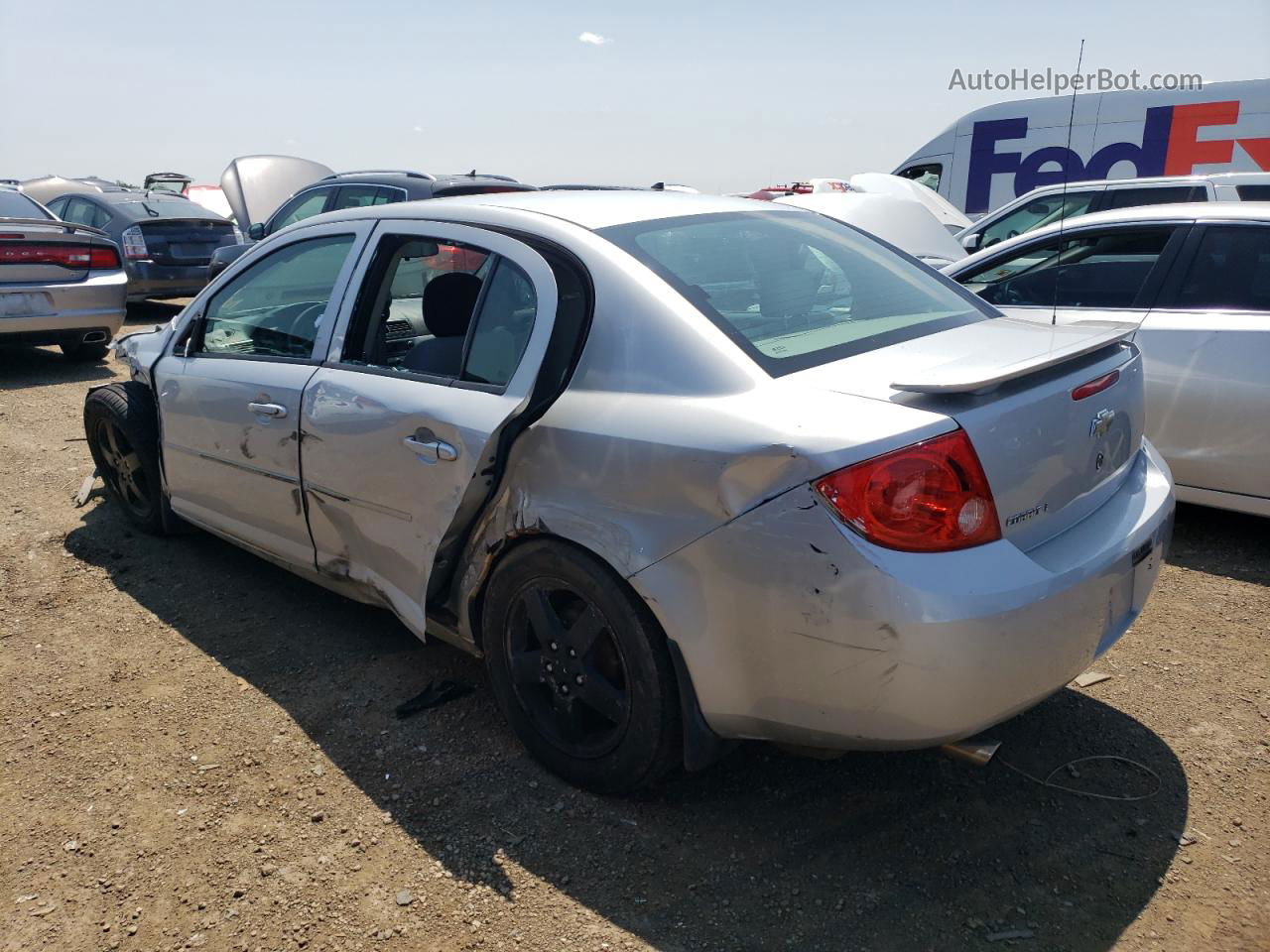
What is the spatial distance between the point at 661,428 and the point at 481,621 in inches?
36.4

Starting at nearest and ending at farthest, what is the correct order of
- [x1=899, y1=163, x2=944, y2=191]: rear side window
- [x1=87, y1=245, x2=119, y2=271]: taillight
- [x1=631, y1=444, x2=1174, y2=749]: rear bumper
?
1. [x1=631, y1=444, x2=1174, y2=749]: rear bumper
2. [x1=87, y1=245, x2=119, y2=271]: taillight
3. [x1=899, y1=163, x2=944, y2=191]: rear side window

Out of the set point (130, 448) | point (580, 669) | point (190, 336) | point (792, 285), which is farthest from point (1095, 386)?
point (130, 448)

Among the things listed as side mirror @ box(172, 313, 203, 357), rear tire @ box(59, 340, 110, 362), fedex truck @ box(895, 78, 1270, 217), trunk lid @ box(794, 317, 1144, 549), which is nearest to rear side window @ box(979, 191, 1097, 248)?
fedex truck @ box(895, 78, 1270, 217)

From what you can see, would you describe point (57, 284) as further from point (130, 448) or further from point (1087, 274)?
point (1087, 274)

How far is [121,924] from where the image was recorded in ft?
7.80

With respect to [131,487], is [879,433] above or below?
above

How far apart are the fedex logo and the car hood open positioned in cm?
932

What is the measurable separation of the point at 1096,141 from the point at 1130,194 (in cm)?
584

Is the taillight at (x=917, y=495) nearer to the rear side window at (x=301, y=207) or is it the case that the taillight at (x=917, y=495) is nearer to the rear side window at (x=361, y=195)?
the rear side window at (x=361, y=195)

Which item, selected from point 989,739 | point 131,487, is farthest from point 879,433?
point 131,487

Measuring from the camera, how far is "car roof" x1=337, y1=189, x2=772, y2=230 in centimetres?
298

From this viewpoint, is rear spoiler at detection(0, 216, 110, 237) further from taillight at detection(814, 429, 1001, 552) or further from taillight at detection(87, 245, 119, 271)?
taillight at detection(814, 429, 1001, 552)

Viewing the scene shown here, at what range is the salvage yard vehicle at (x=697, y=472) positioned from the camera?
7.11 feet

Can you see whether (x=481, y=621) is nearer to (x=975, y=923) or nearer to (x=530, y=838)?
(x=530, y=838)
